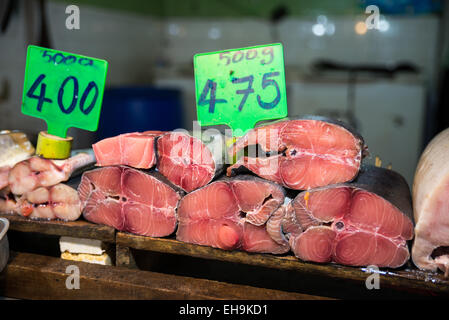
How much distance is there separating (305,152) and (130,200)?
73 centimetres

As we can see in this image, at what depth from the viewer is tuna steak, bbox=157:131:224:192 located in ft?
5.24

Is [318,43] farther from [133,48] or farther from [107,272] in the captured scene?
[107,272]

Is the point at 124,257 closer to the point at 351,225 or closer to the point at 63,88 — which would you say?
the point at 63,88

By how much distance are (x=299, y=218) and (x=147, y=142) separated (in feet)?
2.12

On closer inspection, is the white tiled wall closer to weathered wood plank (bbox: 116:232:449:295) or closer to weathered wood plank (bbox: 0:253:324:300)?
weathered wood plank (bbox: 0:253:324:300)

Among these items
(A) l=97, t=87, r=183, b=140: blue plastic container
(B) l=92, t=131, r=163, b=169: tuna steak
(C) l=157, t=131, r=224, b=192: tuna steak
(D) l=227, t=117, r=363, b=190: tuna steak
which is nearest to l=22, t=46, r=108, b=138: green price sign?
(B) l=92, t=131, r=163, b=169: tuna steak

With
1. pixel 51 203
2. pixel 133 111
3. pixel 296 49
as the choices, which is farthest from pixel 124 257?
pixel 296 49

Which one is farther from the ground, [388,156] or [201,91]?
[201,91]

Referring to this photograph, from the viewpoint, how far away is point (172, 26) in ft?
20.9

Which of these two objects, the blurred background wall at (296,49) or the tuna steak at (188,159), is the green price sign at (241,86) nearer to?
the tuna steak at (188,159)

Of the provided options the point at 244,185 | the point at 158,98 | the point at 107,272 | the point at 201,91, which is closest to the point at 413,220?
the point at 244,185

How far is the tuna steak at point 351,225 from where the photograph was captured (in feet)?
4.76

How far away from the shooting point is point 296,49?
5.89 meters


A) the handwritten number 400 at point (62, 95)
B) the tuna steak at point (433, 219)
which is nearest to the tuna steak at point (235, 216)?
the tuna steak at point (433, 219)
